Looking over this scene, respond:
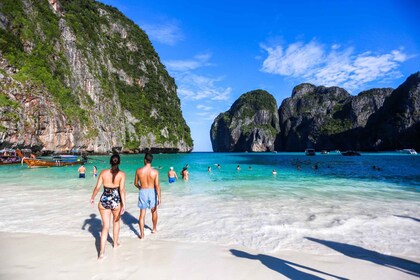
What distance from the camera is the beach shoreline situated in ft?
12.9

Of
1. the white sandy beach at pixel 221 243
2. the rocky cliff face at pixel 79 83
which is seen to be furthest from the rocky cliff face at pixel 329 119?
the white sandy beach at pixel 221 243

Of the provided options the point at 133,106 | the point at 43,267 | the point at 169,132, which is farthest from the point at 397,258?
the point at 169,132

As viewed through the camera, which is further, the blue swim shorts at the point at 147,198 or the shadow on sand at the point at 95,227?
the blue swim shorts at the point at 147,198

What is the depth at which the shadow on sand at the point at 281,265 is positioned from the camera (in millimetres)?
3939

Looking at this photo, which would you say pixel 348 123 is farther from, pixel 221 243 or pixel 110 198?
pixel 110 198

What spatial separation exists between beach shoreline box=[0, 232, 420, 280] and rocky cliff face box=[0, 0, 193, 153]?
46.5 m

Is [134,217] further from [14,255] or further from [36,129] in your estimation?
[36,129]

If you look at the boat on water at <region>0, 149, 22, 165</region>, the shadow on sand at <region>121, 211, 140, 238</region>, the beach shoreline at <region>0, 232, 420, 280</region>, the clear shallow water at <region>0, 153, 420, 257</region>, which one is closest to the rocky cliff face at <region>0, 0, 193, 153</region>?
the boat on water at <region>0, 149, 22, 165</region>

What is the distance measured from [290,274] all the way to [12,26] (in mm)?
66585

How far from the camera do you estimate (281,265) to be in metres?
4.35

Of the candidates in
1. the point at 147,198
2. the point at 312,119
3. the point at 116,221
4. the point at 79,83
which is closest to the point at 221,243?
the point at 147,198

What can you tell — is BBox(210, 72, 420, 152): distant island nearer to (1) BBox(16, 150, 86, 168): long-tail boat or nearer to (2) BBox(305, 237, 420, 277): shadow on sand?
(1) BBox(16, 150, 86, 168): long-tail boat

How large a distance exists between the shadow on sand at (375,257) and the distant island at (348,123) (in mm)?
124959

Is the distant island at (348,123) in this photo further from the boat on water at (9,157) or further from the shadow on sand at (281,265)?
the boat on water at (9,157)
